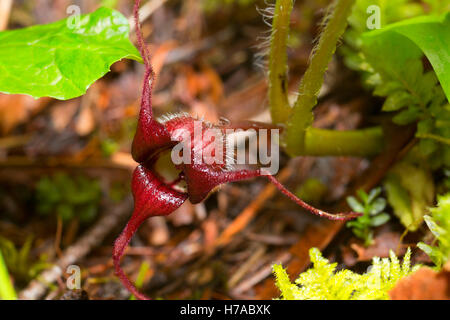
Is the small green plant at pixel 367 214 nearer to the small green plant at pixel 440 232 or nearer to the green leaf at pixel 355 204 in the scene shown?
the green leaf at pixel 355 204

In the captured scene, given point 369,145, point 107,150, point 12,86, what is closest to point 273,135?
point 369,145

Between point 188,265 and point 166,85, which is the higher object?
point 166,85

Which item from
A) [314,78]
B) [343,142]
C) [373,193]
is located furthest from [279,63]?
[373,193]

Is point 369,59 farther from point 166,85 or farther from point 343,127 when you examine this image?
point 166,85

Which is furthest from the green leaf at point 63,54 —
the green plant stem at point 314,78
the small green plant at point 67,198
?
the small green plant at point 67,198

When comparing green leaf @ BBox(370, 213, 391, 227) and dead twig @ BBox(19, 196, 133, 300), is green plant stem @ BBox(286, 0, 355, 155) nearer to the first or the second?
green leaf @ BBox(370, 213, 391, 227)

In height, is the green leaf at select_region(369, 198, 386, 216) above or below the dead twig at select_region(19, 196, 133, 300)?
above

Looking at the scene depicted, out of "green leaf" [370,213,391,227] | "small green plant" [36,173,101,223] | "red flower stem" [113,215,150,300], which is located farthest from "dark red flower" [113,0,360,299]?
"small green plant" [36,173,101,223]
